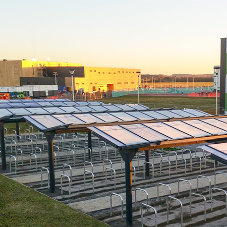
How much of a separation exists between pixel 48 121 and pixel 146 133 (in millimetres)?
4769

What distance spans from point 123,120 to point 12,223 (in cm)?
765

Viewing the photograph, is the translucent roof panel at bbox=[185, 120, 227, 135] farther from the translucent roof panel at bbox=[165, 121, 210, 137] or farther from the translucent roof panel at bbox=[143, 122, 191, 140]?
the translucent roof panel at bbox=[143, 122, 191, 140]

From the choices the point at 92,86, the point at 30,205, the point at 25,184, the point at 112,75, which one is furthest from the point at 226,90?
the point at 112,75

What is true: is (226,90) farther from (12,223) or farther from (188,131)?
(12,223)

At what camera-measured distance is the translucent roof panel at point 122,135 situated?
428 inches

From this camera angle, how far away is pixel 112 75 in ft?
302

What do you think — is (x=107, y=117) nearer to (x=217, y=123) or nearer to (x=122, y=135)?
(x=217, y=123)

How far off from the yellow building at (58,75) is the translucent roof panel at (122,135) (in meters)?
66.6

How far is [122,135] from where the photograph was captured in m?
11.5

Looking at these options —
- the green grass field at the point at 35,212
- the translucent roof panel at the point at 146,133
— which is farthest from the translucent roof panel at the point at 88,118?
the green grass field at the point at 35,212

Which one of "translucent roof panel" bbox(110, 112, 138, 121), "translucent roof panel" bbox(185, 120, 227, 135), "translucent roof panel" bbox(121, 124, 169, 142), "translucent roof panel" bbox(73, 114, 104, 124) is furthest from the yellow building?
"translucent roof panel" bbox(121, 124, 169, 142)

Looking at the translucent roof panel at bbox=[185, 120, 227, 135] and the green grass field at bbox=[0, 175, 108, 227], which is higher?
the translucent roof panel at bbox=[185, 120, 227, 135]

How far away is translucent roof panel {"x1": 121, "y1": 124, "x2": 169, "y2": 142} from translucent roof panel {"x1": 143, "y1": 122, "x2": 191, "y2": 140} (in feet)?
0.89

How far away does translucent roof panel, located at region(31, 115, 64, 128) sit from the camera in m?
14.3
